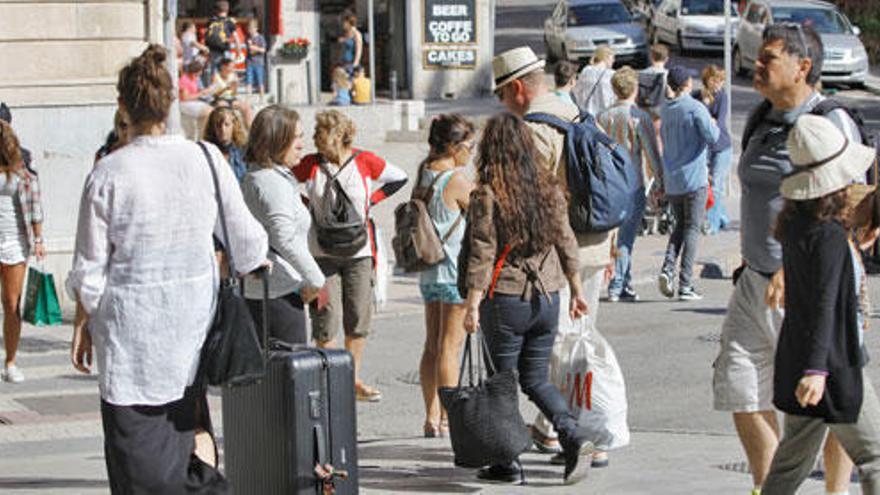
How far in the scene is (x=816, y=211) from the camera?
661cm

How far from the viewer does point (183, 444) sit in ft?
21.2

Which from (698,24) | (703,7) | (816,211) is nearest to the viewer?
(816,211)

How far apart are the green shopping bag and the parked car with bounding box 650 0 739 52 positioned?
27.7 meters

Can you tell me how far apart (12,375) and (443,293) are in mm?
3983

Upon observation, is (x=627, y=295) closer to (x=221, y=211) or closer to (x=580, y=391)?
(x=580, y=391)

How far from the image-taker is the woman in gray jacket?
29.1ft

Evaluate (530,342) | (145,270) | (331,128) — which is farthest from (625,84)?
(145,270)

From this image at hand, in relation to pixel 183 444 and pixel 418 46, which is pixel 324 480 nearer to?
pixel 183 444

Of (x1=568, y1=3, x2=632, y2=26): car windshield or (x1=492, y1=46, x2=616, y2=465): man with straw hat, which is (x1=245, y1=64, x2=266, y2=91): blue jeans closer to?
A: (x1=568, y1=3, x2=632, y2=26): car windshield

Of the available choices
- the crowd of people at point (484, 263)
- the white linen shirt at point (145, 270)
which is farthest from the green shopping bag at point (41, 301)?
the white linen shirt at point (145, 270)

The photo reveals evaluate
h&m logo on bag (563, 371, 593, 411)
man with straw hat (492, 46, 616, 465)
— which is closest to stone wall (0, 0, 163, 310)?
man with straw hat (492, 46, 616, 465)

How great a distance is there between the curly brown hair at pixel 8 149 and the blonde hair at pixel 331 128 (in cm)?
246

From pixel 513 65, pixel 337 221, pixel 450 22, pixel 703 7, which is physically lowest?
pixel 703 7

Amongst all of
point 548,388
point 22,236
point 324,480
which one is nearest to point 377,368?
point 22,236
